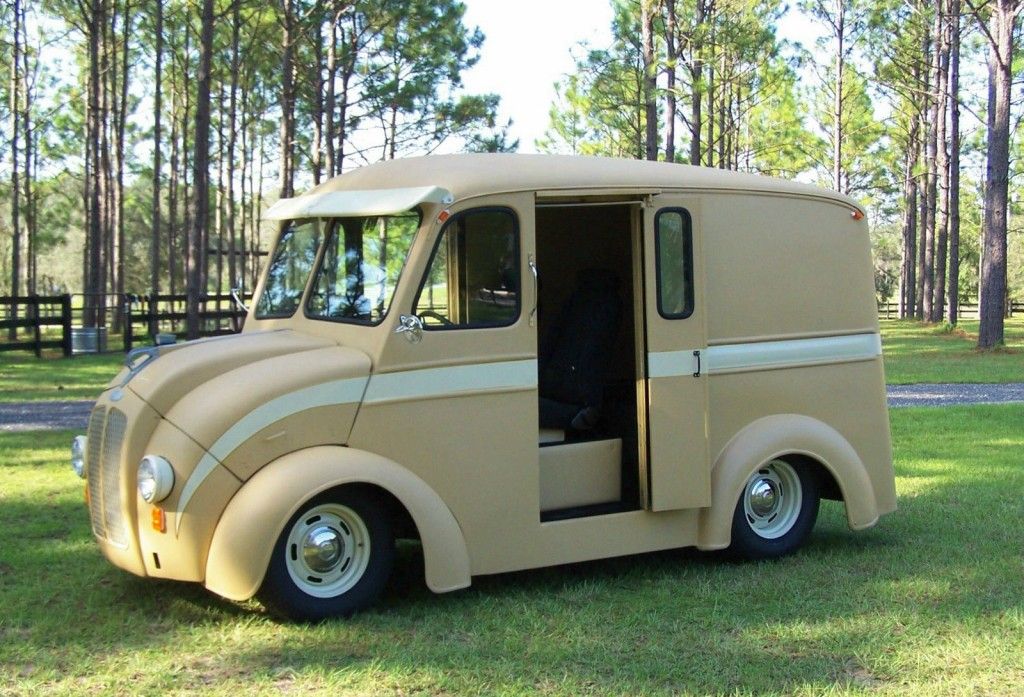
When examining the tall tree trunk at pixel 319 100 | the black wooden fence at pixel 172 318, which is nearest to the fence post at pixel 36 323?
the black wooden fence at pixel 172 318

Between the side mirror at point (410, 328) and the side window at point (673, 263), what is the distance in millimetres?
1474

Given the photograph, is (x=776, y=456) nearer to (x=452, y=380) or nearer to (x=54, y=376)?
(x=452, y=380)

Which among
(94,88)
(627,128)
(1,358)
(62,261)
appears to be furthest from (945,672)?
(62,261)

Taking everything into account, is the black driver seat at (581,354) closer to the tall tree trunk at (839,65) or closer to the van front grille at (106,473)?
the van front grille at (106,473)

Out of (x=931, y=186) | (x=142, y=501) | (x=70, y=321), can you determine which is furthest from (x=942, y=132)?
(x=142, y=501)

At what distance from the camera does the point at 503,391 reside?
6.20m

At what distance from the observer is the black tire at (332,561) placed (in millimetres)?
5617

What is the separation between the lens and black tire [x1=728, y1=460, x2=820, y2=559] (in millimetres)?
7047

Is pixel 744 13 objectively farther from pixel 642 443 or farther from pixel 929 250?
pixel 642 443

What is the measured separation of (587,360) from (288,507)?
2275 millimetres

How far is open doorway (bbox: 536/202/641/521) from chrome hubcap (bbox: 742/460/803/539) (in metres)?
0.81

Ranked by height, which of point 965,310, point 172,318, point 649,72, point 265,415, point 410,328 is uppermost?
point 649,72

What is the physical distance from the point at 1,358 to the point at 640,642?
21.3 meters

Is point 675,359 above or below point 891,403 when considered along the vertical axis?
above
